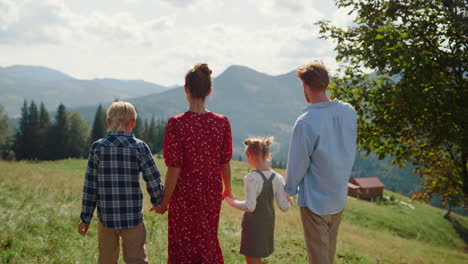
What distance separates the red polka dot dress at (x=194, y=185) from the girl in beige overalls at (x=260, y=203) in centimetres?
66

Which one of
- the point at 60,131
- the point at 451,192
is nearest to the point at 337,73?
the point at 451,192

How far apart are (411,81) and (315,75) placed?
6425mm

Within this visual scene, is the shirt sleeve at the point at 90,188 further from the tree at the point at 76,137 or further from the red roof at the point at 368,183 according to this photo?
the tree at the point at 76,137

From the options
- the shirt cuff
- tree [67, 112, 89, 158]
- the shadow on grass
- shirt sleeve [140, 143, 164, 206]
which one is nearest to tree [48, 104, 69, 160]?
tree [67, 112, 89, 158]

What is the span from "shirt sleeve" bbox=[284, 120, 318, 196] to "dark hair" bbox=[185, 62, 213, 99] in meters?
1.37

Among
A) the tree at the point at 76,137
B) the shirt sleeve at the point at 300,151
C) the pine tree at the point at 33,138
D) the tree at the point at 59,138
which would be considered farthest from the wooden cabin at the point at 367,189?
the shirt sleeve at the point at 300,151

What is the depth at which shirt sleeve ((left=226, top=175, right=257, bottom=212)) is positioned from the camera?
5.24 m

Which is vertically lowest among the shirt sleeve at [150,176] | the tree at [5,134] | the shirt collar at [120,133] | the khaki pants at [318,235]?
the tree at [5,134]

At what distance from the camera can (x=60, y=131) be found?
257 feet

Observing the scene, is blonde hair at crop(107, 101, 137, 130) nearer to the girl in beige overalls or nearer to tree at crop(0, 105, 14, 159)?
the girl in beige overalls

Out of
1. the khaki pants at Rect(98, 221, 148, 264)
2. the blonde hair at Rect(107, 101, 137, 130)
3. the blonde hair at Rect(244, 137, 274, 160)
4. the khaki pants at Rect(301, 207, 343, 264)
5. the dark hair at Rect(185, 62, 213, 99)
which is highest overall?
the dark hair at Rect(185, 62, 213, 99)

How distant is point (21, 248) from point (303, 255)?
6.40m

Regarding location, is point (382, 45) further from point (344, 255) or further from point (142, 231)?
point (142, 231)

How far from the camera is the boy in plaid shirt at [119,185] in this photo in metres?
4.69
